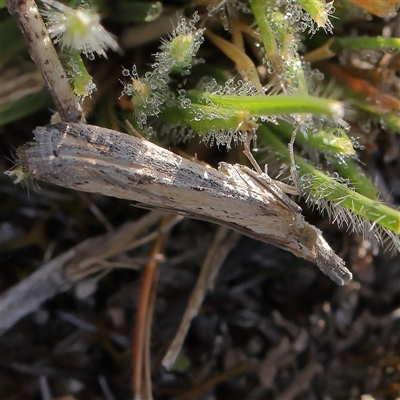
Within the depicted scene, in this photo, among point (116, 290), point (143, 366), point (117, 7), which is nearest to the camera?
point (117, 7)

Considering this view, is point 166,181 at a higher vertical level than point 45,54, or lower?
lower

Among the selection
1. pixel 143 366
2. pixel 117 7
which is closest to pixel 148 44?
pixel 117 7

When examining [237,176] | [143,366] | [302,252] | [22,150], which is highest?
[22,150]

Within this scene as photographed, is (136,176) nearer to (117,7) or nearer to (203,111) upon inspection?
(203,111)

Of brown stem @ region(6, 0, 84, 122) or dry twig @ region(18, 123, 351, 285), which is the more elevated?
brown stem @ region(6, 0, 84, 122)

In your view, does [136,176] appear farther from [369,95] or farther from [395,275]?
[395,275]

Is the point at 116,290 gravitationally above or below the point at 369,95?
below

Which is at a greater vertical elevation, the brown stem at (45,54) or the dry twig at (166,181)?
the brown stem at (45,54)

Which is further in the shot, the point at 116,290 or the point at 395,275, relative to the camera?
the point at 395,275

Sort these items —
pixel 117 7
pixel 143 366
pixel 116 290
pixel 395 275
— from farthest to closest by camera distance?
1. pixel 395 275
2. pixel 116 290
3. pixel 143 366
4. pixel 117 7
